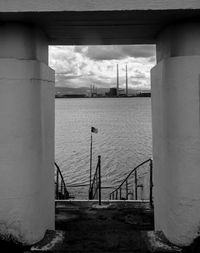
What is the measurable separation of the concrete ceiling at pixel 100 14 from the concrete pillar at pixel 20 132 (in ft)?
1.28

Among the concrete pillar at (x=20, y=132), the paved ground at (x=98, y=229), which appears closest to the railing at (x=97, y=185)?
the paved ground at (x=98, y=229)

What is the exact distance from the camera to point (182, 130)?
4918 mm

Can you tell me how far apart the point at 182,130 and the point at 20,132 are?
7.62 feet

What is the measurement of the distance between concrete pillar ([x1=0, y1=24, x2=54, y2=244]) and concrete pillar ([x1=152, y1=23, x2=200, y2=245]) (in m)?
1.94

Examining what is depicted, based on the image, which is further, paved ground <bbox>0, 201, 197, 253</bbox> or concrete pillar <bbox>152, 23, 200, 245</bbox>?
paved ground <bbox>0, 201, 197, 253</bbox>

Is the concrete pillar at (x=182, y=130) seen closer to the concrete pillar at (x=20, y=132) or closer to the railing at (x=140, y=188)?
the concrete pillar at (x=20, y=132)

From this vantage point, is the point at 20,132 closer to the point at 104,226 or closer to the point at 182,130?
the point at 182,130

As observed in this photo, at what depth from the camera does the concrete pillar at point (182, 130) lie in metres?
4.89

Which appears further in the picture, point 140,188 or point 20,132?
point 140,188

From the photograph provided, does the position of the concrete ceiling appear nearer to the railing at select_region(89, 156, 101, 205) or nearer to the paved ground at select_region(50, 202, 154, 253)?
the paved ground at select_region(50, 202, 154, 253)

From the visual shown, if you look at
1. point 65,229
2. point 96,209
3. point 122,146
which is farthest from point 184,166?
point 122,146

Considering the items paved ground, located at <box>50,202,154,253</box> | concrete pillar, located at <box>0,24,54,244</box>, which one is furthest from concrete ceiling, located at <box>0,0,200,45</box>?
paved ground, located at <box>50,202,154,253</box>

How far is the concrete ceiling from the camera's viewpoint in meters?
4.46

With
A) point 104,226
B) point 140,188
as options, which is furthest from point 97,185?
point 104,226
